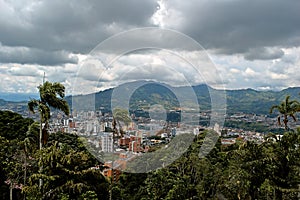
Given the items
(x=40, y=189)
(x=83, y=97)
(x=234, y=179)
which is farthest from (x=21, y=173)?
(x=234, y=179)

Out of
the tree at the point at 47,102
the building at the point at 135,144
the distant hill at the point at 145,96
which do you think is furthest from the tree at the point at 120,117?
the tree at the point at 47,102

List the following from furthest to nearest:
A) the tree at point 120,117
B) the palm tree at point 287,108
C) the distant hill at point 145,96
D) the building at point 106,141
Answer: the palm tree at point 287,108 → the building at point 106,141 → the tree at point 120,117 → the distant hill at point 145,96

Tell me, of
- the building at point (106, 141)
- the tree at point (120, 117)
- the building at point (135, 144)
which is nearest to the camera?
the tree at point (120, 117)

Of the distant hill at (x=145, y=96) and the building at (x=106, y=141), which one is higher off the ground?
the distant hill at (x=145, y=96)

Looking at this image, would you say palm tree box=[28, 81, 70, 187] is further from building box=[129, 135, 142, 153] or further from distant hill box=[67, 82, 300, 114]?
building box=[129, 135, 142, 153]

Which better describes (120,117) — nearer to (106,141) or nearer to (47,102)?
Answer: (106,141)

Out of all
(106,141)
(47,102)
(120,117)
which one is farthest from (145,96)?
(47,102)

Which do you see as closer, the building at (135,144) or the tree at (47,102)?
the tree at (47,102)

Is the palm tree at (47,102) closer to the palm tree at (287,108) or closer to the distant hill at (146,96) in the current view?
the distant hill at (146,96)

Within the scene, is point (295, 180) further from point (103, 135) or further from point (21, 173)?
point (21, 173)

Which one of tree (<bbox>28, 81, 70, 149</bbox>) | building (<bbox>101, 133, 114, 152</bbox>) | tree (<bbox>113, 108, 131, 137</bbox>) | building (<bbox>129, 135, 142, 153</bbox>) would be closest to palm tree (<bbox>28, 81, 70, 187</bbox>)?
tree (<bbox>28, 81, 70, 149</bbox>)

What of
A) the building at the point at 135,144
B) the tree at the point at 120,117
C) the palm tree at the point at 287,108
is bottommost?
the building at the point at 135,144
